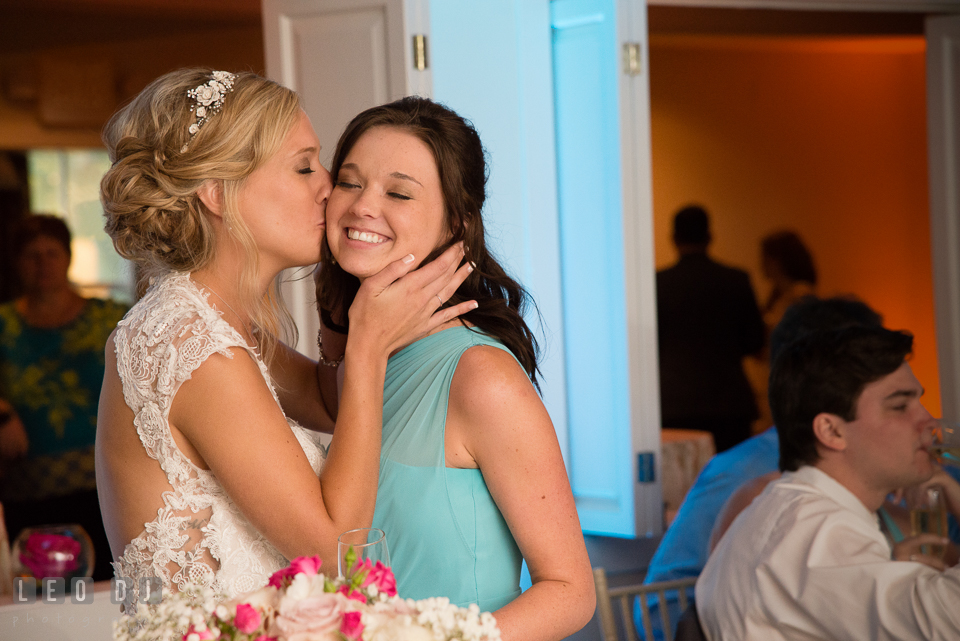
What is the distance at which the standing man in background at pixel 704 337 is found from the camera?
4.98 m

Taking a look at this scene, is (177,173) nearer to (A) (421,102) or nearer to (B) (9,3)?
(A) (421,102)

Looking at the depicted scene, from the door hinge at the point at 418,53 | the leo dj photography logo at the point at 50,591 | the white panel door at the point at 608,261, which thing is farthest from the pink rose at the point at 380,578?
the white panel door at the point at 608,261

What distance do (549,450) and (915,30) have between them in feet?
20.8

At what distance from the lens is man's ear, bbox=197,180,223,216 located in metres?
1.63

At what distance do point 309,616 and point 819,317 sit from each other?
2.65m

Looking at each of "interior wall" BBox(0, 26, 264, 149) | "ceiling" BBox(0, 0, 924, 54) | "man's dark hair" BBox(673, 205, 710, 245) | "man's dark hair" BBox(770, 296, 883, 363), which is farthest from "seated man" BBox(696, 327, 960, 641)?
"interior wall" BBox(0, 26, 264, 149)

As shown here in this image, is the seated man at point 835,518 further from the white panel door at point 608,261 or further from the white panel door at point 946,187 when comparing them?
the white panel door at point 946,187

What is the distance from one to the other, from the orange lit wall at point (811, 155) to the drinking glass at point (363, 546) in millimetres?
6089

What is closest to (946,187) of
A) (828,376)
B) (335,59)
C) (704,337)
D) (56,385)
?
(704,337)

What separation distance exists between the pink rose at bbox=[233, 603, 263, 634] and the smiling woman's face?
0.87 m

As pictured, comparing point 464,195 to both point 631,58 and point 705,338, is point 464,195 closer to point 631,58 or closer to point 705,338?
point 631,58

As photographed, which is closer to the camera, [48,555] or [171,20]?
[48,555]

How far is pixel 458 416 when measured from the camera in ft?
5.02

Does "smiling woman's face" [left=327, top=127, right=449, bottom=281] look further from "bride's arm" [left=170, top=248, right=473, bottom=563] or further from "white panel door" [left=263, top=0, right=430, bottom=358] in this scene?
"white panel door" [left=263, top=0, right=430, bottom=358]
